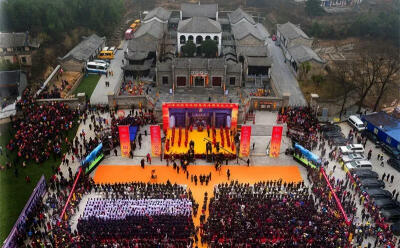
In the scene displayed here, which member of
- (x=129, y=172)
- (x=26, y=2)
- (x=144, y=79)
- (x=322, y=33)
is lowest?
(x=129, y=172)

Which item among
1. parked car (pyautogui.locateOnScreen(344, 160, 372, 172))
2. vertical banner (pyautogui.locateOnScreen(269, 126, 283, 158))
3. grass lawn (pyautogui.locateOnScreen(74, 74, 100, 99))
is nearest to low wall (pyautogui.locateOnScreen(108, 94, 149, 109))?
grass lawn (pyautogui.locateOnScreen(74, 74, 100, 99))

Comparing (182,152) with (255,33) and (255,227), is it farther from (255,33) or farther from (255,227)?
(255,33)

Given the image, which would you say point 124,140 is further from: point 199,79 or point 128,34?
point 128,34

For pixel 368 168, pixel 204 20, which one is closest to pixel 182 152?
pixel 368 168

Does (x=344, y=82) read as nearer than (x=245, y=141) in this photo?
No

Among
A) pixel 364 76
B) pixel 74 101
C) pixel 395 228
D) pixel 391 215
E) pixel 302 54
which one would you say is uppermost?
pixel 302 54

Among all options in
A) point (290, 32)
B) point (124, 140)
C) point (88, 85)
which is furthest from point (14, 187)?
point (290, 32)

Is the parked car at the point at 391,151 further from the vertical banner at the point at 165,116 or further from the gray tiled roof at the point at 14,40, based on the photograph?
the gray tiled roof at the point at 14,40

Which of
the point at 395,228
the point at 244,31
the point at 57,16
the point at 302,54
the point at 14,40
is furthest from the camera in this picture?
the point at 244,31

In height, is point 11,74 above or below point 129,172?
above
